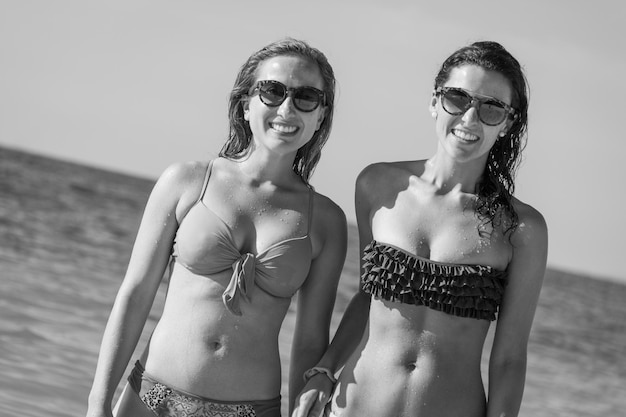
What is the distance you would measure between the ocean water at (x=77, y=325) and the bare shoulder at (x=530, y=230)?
3.89 meters

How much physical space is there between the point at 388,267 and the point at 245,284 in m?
0.50

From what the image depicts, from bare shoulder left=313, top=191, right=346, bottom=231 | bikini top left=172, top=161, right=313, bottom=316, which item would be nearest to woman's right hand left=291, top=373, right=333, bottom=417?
bikini top left=172, top=161, right=313, bottom=316

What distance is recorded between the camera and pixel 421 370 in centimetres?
334

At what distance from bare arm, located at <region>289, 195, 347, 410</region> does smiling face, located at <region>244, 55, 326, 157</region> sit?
10.8 inches

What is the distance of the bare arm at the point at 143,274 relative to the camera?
11.2 ft

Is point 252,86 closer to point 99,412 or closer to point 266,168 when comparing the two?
point 266,168

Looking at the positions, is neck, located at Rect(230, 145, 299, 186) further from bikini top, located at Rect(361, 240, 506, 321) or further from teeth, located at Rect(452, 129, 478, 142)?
teeth, located at Rect(452, 129, 478, 142)

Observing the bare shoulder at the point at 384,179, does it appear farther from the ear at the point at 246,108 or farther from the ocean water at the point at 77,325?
the ocean water at the point at 77,325

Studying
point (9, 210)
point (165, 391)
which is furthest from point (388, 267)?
point (9, 210)

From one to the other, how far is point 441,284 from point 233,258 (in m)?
0.73

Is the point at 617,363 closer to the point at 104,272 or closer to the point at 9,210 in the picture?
the point at 104,272

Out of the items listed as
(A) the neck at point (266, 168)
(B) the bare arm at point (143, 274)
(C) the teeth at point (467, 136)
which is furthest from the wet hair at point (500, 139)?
(B) the bare arm at point (143, 274)

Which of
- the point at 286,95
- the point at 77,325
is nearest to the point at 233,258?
the point at 286,95

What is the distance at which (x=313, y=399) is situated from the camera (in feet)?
11.2
